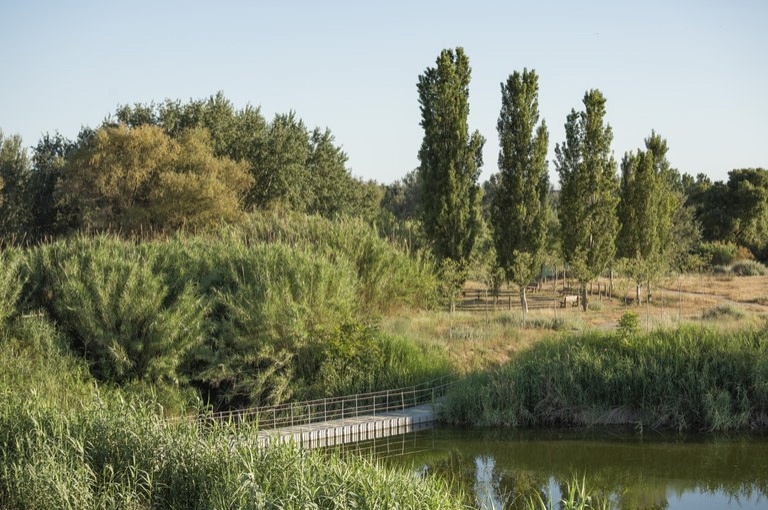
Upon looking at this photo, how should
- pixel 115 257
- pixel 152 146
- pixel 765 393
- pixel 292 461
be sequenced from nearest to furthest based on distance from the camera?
1. pixel 292 461
2. pixel 765 393
3. pixel 115 257
4. pixel 152 146

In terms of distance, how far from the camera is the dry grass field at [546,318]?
2184 centimetres

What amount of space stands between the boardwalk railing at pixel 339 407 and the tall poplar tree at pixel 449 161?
9.27 meters

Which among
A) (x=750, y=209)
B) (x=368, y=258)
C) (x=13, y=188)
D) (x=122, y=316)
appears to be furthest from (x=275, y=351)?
(x=750, y=209)

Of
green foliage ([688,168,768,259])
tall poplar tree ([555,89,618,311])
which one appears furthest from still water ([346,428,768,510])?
green foliage ([688,168,768,259])

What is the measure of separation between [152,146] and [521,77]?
592 inches

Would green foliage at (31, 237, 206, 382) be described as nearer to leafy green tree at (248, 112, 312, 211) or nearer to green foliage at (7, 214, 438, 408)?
green foliage at (7, 214, 438, 408)

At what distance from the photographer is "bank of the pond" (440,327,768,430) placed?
17.0 meters

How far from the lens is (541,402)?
17.8m

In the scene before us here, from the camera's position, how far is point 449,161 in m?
28.5

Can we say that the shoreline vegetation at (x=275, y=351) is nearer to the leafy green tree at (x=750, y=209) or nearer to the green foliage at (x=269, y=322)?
the green foliage at (x=269, y=322)

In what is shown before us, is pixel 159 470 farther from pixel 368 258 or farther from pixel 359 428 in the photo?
pixel 368 258

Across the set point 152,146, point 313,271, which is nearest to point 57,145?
point 152,146

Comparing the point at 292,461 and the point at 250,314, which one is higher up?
the point at 250,314

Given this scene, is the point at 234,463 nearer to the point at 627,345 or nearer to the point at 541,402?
the point at 541,402
